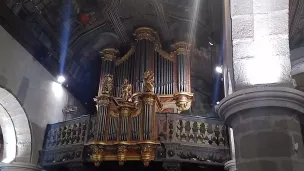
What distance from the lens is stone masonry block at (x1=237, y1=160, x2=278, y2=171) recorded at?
3250 mm

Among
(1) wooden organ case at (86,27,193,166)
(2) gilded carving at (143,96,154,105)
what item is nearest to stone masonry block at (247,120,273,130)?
(1) wooden organ case at (86,27,193,166)

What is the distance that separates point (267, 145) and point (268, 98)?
0.45 metres

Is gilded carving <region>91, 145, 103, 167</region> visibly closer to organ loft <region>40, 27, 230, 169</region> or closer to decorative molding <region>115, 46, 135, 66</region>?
organ loft <region>40, 27, 230, 169</region>

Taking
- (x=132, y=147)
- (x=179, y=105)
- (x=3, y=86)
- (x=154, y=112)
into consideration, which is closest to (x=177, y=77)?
(x=179, y=105)

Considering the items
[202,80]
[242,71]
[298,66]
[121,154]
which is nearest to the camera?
[242,71]

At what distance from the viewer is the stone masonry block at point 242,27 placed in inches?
153

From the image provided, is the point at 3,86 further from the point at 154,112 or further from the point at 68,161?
the point at 154,112

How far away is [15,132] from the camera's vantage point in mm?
9500

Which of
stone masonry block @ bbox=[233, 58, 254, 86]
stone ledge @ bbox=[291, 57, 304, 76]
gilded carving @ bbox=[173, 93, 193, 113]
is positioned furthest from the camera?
gilded carving @ bbox=[173, 93, 193, 113]

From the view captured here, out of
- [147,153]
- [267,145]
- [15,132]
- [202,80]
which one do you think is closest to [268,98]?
[267,145]

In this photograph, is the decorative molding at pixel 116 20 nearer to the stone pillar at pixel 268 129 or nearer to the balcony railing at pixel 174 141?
the balcony railing at pixel 174 141

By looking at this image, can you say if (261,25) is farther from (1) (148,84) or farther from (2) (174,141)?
(1) (148,84)

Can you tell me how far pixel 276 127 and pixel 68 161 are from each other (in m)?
7.00

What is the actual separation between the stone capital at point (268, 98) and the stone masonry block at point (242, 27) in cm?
71
